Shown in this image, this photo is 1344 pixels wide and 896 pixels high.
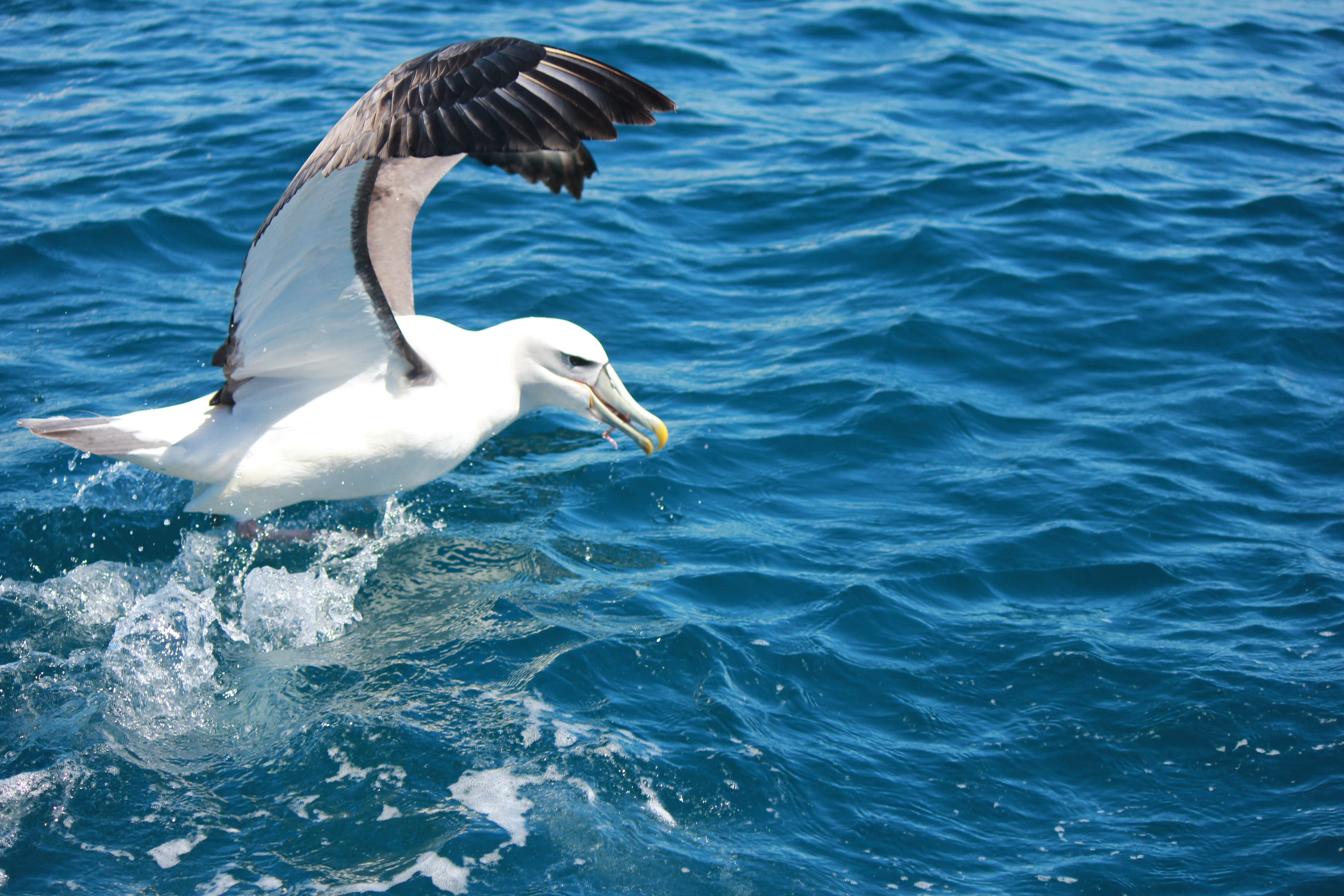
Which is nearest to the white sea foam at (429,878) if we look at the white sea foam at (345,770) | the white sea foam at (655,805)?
the white sea foam at (345,770)

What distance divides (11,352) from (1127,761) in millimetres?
7871

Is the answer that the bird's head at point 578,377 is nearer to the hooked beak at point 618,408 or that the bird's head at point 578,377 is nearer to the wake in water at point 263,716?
the hooked beak at point 618,408

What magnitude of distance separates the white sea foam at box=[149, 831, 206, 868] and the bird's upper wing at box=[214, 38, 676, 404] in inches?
99.9

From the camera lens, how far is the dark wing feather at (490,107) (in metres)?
4.48

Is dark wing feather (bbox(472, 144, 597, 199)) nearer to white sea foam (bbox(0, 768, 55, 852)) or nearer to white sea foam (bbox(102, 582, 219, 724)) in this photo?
white sea foam (bbox(102, 582, 219, 724))

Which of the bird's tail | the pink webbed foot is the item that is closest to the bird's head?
the pink webbed foot

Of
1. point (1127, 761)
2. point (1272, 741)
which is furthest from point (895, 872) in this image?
point (1272, 741)

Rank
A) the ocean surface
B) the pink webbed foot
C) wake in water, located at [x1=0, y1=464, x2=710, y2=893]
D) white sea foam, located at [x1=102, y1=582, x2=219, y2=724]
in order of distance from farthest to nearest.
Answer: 1. the pink webbed foot
2. white sea foam, located at [x1=102, y1=582, x2=219, y2=724]
3. the ocean surface
4. wake in water, located at [x1=0, y1=464, x2=710, y2=893]

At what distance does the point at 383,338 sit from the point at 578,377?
1.33 m

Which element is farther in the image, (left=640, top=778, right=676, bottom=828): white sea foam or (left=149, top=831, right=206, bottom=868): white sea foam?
(left=640, top=778, right=676, bottom=828): white sea foam

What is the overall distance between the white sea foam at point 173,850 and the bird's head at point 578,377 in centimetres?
326

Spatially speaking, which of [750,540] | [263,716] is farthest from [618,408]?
[263,716]

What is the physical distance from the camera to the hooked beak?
695 centimetres

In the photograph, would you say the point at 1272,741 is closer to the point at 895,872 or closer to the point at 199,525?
the point at 895,872
